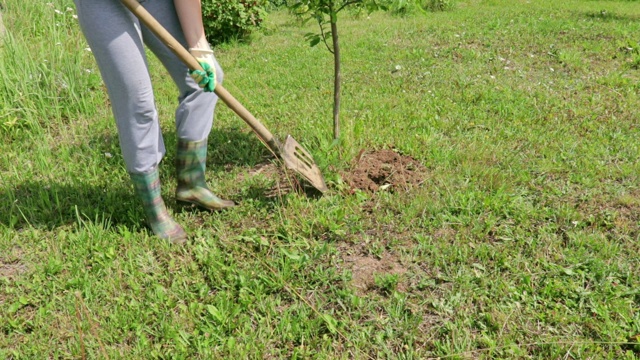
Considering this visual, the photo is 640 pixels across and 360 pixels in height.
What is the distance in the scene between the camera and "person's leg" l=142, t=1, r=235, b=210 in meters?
2.37

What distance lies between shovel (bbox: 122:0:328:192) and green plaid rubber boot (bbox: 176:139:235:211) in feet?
1.13

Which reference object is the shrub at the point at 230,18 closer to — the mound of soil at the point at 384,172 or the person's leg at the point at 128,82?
the mound of soil at the point at 384,172

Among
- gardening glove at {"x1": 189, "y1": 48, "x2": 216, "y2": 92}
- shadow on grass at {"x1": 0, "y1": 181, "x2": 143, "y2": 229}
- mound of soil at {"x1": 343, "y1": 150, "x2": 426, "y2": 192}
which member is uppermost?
gardening glove at {"x1": 189, "y1": 48, "x2": 216, "y2": 92}

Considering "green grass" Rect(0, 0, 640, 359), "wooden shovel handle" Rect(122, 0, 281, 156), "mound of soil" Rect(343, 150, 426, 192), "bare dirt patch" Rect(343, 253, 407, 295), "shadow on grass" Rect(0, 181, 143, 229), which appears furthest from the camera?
"mound of soil" Rect(343, 150, 426, 192)

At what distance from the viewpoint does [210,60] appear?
2381 mm

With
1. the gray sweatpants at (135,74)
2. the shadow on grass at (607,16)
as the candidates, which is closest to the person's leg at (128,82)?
the gray sweatpants at (135,74)

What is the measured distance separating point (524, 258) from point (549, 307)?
0.31m

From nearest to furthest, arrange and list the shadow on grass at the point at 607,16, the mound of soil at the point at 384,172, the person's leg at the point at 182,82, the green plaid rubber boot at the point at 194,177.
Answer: the person's leg at the point at 182,82, the green plaid rubber boot at the point at 194,177, the mound of soil at the point at 384,172, the shadow on grass at the point at 607,16

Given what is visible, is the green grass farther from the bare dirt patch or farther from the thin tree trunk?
the thin tree trunk

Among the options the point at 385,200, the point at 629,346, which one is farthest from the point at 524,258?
the point at 385,200

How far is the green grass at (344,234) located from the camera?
1.96 metres

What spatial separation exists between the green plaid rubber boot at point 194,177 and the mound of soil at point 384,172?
802 millimetres

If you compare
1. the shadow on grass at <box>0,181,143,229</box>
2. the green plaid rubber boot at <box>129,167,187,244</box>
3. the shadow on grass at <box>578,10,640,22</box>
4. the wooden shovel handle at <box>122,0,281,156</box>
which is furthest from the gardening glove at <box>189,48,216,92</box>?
the shadow on grass at <box>578,10,640,22</box>

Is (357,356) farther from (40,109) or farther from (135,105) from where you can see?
(40,109)
